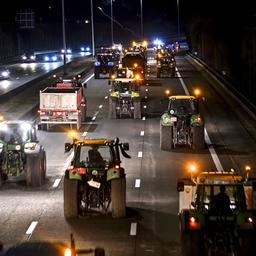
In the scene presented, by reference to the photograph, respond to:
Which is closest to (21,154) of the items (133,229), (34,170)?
(34,170)

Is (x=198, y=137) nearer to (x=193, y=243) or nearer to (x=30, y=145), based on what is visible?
(x=30, y=145)

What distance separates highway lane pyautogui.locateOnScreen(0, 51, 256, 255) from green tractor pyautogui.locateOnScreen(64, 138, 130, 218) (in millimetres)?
383

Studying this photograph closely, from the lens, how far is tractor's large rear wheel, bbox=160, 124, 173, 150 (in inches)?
1329

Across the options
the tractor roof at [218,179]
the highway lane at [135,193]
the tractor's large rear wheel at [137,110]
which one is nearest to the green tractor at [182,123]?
the highway lane at [135,193]

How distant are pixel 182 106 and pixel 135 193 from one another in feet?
29.8

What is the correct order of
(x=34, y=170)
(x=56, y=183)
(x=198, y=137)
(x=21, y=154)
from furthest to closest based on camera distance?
(x=198, y=137), (x=56, y=183), (x=21, y=154), (x=34, y=170)

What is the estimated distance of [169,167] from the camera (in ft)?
99.7

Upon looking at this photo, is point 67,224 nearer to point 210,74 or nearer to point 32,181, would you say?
point 32,181

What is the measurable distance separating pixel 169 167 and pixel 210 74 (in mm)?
47195

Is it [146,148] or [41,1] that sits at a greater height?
[41,1]

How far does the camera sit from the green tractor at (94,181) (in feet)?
69.2

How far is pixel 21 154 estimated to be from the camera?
27.0 meters

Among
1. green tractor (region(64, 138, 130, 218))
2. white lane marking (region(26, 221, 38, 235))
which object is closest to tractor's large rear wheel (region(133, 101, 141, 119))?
green tractor (region(64, 138, 130, 218))

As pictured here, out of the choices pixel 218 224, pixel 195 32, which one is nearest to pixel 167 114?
pixel 218 224
